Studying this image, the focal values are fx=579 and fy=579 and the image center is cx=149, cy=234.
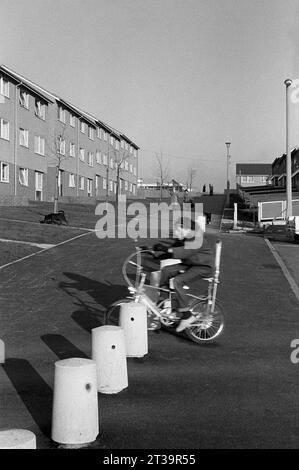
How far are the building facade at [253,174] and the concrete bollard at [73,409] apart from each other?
119 metres

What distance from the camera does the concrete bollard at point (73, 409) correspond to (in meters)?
4.64

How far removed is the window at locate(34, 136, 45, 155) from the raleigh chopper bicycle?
116 ft

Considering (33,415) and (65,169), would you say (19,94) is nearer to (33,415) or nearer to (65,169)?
(65,169)

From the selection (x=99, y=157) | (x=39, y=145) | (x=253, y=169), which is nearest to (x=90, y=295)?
(x=39, y=145)

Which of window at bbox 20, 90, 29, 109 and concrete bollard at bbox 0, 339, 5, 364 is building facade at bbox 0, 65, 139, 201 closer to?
window at bbox 20, 90, 29, 109

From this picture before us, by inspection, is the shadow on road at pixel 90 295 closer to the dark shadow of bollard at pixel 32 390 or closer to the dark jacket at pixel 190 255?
the dark jacket at pixel 190 255

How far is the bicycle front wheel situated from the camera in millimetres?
8148

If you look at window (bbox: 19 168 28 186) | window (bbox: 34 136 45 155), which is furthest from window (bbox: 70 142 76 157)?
window (bbox: 19 168 28 186)

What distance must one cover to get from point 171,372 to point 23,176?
35.1 meters

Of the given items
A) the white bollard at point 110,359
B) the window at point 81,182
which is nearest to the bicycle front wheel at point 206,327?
the white bollard at point 110,359

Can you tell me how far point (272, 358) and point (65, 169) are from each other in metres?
44.1

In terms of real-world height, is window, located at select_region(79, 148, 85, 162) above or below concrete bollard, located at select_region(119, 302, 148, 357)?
above
